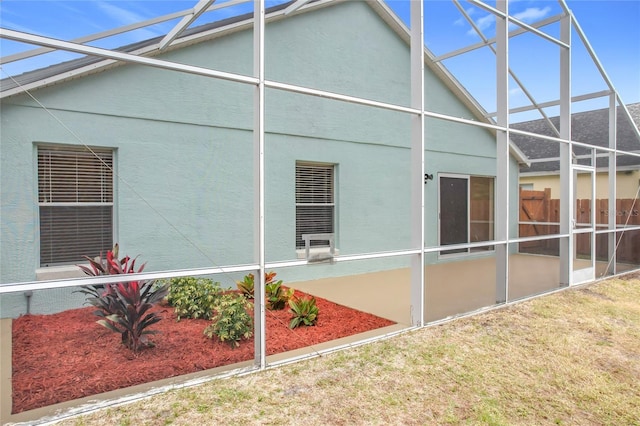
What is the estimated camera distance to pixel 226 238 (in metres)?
5.93

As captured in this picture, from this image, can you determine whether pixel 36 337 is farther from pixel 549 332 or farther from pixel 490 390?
pixel 549 332

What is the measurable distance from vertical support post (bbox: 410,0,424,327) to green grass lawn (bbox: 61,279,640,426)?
0.43 meters

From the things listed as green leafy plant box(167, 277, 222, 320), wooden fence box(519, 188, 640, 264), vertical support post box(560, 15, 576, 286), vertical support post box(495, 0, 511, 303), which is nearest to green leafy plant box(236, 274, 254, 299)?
green leafy plant box(167, 277, 222, 320)

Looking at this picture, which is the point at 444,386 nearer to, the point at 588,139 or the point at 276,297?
the point at 276,297

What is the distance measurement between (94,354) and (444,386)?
2.92 meters

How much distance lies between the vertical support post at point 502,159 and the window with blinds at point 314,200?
9.18 ft

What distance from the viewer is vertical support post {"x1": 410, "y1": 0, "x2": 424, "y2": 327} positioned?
446 centimetres

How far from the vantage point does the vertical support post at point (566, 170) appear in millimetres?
6520

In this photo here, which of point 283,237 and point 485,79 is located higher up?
point 485,79

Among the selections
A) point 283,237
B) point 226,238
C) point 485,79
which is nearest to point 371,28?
point 485,79

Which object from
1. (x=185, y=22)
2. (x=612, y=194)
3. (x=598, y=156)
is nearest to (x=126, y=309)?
(x=185, y=22)

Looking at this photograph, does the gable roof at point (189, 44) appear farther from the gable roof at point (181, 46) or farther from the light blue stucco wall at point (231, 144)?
the light blue stucco wall at point (231, 144)

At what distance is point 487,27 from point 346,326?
7112 mm

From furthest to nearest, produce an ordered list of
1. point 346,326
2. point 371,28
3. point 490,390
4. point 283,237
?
point 371,28 < point 283,237 < point 346,326 < point 490,390
